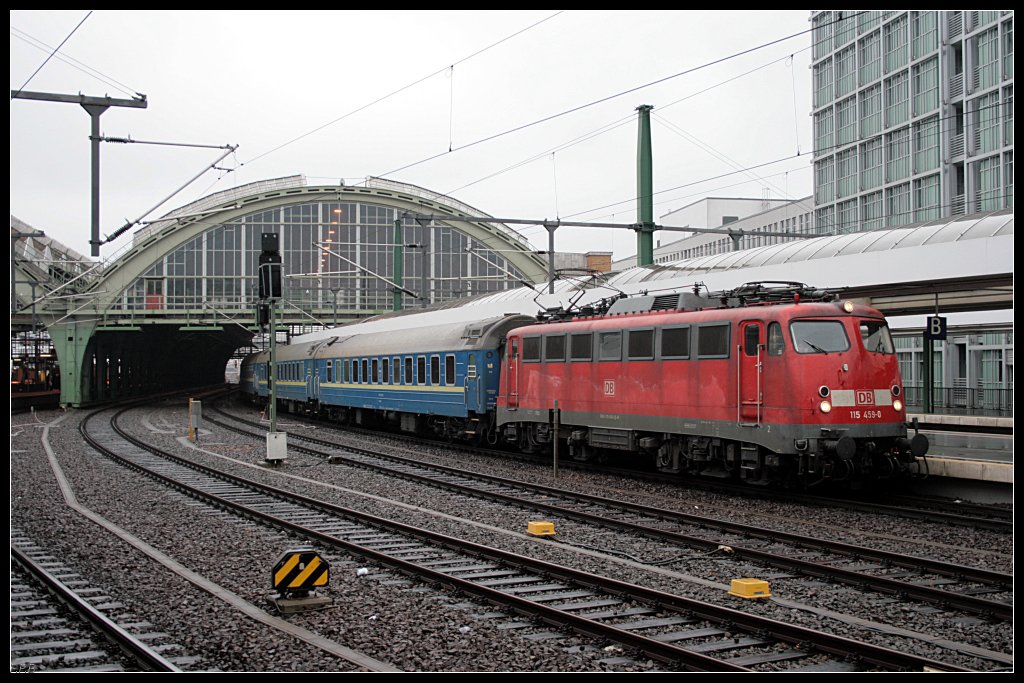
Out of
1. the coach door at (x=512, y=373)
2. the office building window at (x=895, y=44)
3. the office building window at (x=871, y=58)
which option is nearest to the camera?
the coach door at (x=512, y=373)

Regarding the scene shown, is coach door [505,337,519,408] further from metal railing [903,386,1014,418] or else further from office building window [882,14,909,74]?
office building window [882,14,909,74]

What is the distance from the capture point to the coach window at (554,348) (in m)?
22.6

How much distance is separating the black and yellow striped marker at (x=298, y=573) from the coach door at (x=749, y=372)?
8.98 meters

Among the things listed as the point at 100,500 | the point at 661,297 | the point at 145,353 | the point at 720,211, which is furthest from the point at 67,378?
the point at 720,211

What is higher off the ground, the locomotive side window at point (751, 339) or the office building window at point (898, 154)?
the office building window at point (898, 154)

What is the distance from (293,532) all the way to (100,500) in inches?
229

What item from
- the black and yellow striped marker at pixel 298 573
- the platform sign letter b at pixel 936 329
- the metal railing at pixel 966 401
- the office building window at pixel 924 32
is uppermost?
the office building window at pixel 924 32

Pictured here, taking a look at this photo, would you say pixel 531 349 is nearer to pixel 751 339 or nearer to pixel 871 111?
pixel 751 339

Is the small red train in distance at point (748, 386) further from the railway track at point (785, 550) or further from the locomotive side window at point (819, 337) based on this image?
the railway track at point (785, 550)

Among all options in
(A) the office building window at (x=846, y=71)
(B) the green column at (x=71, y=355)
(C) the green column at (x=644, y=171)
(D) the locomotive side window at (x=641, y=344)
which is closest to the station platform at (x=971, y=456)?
(D) the locomotive side window at (x=641, y=344)

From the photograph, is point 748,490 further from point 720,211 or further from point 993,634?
point 720,211

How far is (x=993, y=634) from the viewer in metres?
9.16

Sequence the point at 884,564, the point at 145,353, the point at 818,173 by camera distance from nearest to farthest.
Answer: the point at 884,564 < the point at 818,173 < the point at 145,353

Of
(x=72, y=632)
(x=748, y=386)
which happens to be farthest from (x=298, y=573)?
(x=748, y=386)
